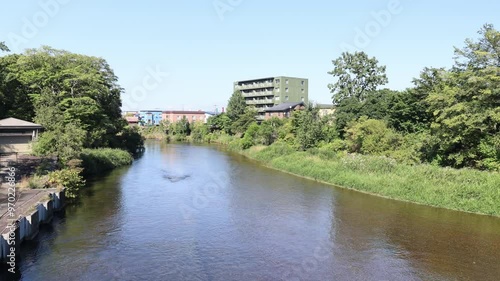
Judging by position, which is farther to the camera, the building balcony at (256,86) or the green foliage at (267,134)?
the building balcony at (256,86)

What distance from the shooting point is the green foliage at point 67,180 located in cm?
2253

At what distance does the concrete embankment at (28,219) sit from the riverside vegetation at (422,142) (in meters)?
20.2

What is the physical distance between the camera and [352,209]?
23.3 metres

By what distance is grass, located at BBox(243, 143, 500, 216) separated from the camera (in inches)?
876

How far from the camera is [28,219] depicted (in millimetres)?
15820

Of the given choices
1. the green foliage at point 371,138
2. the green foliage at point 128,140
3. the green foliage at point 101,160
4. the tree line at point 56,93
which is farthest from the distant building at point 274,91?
the green foliage at point 371,138

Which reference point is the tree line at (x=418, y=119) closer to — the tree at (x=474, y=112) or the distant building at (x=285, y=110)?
the tree at (x=474, y=112)

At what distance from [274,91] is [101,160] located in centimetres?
5481

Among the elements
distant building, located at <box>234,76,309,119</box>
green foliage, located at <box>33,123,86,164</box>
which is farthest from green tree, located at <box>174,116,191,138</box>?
green foliage, located at <box>33,123,86,164</box>

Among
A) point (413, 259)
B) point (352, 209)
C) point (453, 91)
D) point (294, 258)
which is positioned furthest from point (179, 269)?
point (453, 91)

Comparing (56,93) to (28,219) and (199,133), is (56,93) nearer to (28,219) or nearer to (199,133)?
(28,219)

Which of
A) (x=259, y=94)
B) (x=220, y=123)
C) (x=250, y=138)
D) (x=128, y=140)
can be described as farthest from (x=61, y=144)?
(x=259, y=94)

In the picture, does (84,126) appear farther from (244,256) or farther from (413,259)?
(413,259)

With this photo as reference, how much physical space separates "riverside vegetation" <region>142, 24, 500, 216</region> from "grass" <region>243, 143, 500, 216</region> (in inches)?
2.1
